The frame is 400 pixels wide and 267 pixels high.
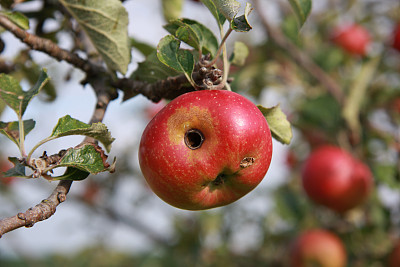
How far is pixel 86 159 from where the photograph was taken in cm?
55

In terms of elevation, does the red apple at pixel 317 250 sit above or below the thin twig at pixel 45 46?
below

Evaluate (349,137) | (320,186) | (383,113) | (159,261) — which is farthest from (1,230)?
(159,261)

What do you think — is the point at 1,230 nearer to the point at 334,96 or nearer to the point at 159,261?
the point at 334,96

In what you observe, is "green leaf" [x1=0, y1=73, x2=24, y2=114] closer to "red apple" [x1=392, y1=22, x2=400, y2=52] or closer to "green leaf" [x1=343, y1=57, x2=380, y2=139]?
"green leaf" [x1=343, y1=57, x2=380, y2=139]

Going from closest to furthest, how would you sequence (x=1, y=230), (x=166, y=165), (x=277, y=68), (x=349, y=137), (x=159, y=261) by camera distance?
(x=1, y=230)
(x=166, y=165)
(x=349, y=137)
(x=277, y=68)
(x=159, y=261)

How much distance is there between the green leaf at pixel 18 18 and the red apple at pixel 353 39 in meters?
2.07

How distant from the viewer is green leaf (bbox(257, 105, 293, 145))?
66 cm

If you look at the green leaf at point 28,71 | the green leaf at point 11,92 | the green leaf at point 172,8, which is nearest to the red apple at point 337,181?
the green leaf at point 172,8

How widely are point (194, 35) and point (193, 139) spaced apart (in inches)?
6.2

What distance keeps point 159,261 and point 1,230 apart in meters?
2.30

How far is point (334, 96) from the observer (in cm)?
175

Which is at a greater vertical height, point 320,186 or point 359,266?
point 320,186

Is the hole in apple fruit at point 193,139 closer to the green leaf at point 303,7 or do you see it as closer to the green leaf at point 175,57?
the green leaf at point 175,57

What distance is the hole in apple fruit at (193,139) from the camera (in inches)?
21.5
